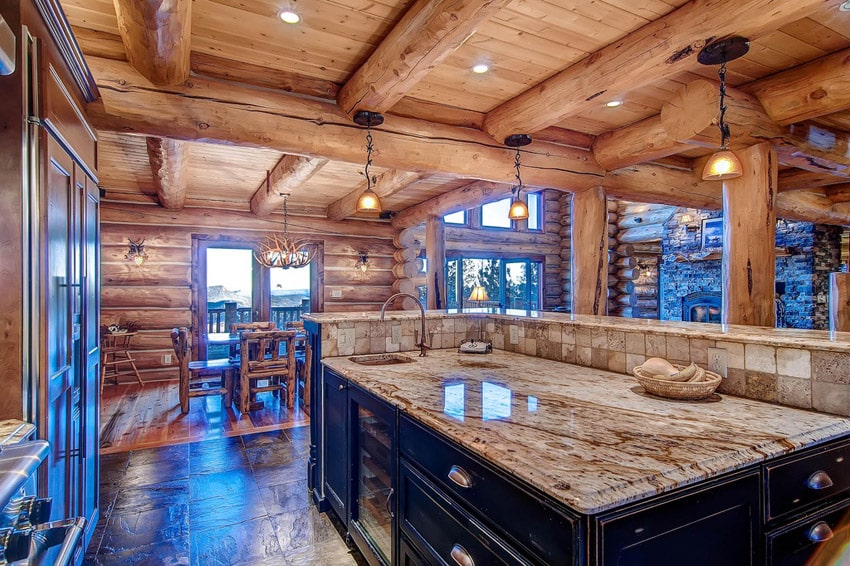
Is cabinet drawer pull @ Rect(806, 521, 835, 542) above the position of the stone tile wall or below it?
below

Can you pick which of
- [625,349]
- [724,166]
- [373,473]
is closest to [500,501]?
[373,473]

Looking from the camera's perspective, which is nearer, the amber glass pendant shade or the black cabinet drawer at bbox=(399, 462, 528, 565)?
the black cabinet drawer at bbox=(399, 462, 528, 565)

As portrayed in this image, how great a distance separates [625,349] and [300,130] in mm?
2382

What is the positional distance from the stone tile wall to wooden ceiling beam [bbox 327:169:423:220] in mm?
2113

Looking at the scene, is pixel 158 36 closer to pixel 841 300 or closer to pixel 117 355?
pixel 841 300

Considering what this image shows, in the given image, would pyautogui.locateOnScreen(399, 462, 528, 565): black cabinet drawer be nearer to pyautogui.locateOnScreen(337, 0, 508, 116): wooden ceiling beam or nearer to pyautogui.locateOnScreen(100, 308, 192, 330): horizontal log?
pyautogui.locateOnScreen(337, 0, 508, 116): wooden ceiling beam

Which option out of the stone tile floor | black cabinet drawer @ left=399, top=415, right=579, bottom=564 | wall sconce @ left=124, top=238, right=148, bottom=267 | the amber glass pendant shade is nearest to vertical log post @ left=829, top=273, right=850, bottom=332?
the amber glass pendant shade

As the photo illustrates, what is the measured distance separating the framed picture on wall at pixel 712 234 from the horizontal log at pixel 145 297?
835 cm

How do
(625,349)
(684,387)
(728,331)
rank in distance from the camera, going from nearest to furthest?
(684,387) < (728,331) < (625,349)

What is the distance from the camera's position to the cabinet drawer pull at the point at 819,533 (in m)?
1.31

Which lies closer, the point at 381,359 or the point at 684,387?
the point at 684,387

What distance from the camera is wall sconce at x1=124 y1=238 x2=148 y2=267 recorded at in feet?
21.2

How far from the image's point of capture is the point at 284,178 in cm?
451

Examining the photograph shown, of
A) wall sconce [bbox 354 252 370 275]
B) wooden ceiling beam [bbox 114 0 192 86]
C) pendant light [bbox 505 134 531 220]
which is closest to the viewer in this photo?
wooden ceiling beam [bbox 114 0 192 86]
